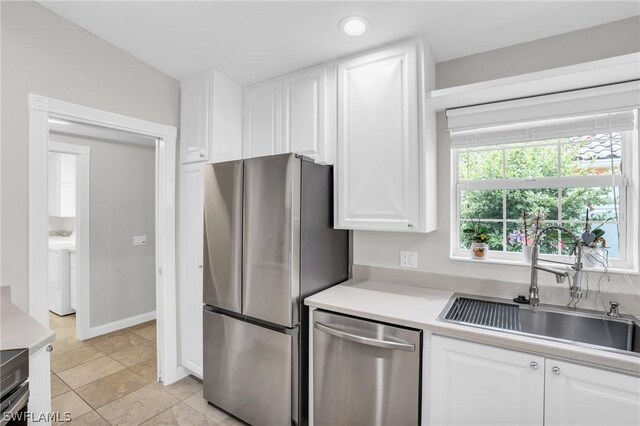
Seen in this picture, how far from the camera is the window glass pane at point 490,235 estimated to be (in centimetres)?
206

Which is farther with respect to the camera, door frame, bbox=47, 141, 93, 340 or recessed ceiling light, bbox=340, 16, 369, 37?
door frame, bbox=47, 141, 93, 340

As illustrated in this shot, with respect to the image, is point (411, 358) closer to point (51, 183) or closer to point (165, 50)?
point (165, 50)

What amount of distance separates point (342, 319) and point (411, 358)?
0.39 m

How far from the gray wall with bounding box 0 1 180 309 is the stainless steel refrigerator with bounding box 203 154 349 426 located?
98cm

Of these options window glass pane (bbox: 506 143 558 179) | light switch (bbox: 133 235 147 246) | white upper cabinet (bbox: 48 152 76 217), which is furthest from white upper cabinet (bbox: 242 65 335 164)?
white upper cabinet (bbox: 48 152 76 217)

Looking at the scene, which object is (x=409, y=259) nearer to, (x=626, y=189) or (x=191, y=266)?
(x=626, y=189)

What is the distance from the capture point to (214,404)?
2.25 meters

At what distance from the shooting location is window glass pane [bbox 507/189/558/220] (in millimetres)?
1924

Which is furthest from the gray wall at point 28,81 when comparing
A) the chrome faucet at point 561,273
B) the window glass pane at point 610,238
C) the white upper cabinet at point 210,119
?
the window glass pane at point 610,238

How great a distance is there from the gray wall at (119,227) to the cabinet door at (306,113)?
248 cm

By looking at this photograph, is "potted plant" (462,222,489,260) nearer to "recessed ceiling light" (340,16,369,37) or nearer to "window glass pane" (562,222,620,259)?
"window glass pane" (562,222,620,259)

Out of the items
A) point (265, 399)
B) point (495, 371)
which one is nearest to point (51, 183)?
point (265, 399)

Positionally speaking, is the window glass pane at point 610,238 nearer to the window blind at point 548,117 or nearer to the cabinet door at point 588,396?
the window blind at point 548,117

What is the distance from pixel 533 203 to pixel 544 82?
710 mm
